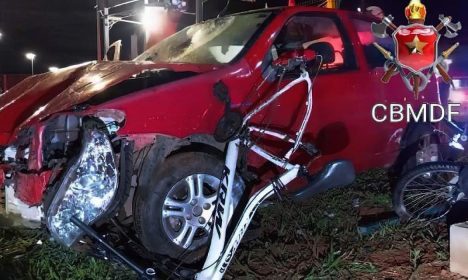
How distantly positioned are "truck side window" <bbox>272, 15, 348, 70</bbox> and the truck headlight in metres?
1.76

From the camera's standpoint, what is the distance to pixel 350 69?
4469 mm

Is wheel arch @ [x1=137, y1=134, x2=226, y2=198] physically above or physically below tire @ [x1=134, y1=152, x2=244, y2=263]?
above

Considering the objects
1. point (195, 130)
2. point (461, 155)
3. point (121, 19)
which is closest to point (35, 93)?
point (195, 130)

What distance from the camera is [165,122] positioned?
10.8ft

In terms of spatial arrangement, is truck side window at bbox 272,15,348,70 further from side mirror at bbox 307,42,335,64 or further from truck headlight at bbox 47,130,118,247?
truck headlight at bbox 47,130,118,247

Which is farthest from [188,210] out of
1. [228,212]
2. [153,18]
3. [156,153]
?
[153,18]

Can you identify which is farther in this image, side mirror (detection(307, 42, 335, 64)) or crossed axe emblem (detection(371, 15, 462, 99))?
crossed axe emblem (detection(371, 15, 462, 99))

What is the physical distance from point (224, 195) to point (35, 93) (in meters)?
1.95

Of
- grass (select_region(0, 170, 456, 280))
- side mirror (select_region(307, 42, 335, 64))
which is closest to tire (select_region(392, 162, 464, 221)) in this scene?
grass (select_region(0, 170, 456, 280))

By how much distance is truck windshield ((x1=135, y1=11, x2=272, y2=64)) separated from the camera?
13.4 feet

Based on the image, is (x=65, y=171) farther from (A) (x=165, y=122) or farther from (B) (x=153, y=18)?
(B) (x=153, y=18)

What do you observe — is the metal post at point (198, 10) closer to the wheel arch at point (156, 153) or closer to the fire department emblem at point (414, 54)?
the fire department emblem at point (414, 54)

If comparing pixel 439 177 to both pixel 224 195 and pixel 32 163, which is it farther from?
pixel 32 163

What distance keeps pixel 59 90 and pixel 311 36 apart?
2.25 m
